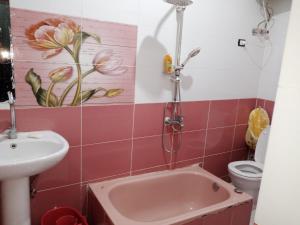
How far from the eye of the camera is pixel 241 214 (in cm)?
186

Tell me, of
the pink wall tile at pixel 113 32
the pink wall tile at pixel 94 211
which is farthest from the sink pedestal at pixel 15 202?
the pink wall tile at pixel 113 32

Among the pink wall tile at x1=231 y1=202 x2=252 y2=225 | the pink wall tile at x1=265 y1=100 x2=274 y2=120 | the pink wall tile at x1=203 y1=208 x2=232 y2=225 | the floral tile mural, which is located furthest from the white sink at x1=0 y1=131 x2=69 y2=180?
the pink wall tile at x1=265 y1=100 x2=274 y2=120

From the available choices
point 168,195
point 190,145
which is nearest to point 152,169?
point 168,195

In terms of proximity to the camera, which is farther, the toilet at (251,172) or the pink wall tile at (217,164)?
the pink wall tile at (217,164)

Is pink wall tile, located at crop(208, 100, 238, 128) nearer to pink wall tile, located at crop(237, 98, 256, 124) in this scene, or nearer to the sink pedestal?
pink wall tile, located at crop(237, 98, 256, 124)

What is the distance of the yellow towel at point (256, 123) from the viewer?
253 centimetres

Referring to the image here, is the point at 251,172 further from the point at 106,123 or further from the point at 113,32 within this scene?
the point at 113,32

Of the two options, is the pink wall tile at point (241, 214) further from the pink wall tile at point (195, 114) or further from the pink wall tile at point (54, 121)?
the pink wall tile at point (54, 121)

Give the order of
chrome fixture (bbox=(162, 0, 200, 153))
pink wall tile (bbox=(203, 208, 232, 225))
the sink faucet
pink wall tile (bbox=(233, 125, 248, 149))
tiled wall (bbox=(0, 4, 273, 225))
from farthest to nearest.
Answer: pink wall tile (bbox=(233, 125, 248, 149)) < chrome fixture (bbox=(162, 0, 200, 153)) < pink wall tile (bbox=(203, 208, 232, 225)) < tiled wall (bbox=(0, 4, 273, 225)) < the sink faucet

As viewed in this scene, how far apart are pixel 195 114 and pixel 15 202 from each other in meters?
1.52

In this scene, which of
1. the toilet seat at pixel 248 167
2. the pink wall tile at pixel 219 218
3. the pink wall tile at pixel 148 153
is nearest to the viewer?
the pink wall tile at pixel 219 218

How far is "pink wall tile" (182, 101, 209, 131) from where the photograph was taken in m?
2.18

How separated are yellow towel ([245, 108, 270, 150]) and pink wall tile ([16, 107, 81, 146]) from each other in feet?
5.79

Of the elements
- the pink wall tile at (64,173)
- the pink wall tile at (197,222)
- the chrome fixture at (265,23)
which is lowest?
the pink wall tile at (197,222)
